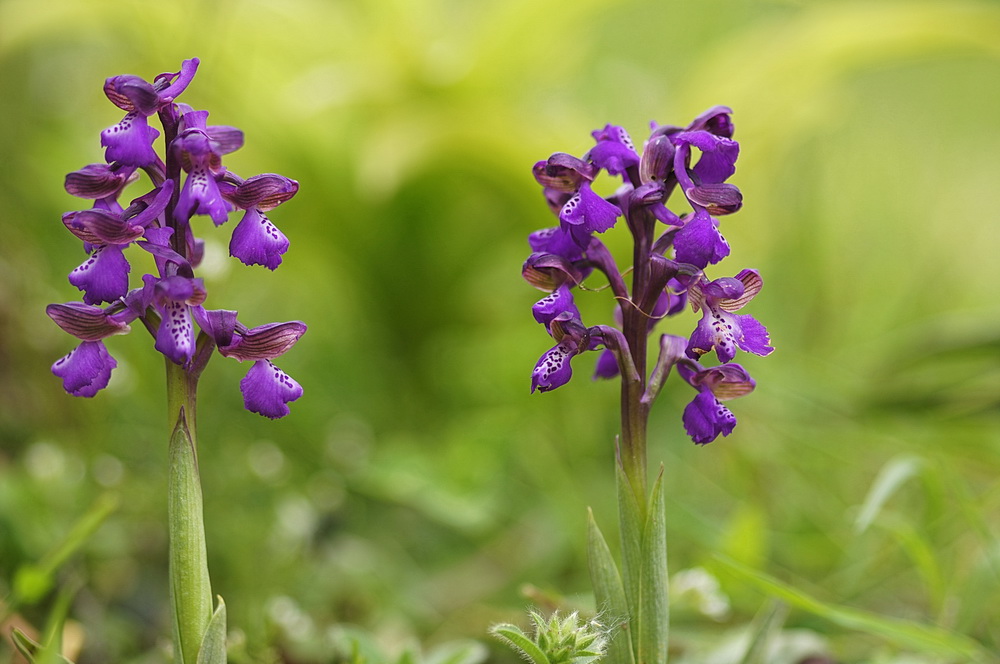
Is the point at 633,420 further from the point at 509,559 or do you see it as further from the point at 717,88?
the point at 717,88

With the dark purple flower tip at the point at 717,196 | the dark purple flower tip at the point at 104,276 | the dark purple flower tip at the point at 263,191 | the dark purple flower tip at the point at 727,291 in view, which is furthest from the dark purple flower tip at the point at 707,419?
the dark purple flower tip at the point at 104,276

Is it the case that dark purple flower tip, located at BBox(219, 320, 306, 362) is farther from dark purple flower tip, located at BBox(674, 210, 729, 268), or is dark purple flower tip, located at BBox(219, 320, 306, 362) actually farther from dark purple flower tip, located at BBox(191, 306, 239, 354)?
dark purple flower tip, located at BBox(674, 210, 729, 268)

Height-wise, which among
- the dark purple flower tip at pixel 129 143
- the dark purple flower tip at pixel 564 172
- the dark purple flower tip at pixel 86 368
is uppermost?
the dark purple flower tip at pixel 564 172

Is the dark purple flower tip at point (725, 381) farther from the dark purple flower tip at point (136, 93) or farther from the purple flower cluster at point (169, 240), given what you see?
the dark purple flower tip at point (136, 93)

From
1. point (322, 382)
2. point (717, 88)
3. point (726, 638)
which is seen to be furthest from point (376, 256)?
point (726, 638)

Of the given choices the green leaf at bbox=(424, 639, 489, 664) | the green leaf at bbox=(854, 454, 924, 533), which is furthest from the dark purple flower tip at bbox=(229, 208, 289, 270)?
the green leaf at bbox=(854, 454, 924, 533)

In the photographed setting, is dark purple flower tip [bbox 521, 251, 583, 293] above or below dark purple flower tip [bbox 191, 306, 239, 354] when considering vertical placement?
above

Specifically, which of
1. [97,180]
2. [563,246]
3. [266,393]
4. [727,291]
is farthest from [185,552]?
[727,291]
